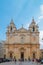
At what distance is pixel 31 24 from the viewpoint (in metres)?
71.1

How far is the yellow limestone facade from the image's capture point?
224ft

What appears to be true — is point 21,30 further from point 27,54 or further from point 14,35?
point 27,54

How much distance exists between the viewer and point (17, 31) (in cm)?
7044

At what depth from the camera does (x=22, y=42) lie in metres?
69.3

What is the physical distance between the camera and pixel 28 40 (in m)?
70.2

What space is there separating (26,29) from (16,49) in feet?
22.7

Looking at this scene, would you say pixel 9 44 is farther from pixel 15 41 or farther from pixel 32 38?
pixel 32 38

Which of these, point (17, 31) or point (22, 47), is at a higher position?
point (17, 31)

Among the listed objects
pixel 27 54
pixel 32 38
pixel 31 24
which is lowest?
pixel 27 54

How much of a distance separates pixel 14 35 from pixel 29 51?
6.95 m

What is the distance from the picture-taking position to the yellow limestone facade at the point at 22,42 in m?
68.1

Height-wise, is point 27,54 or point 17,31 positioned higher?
point 17,31

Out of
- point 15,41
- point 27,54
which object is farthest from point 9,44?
point 27,54

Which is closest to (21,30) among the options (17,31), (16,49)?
(17,31)
